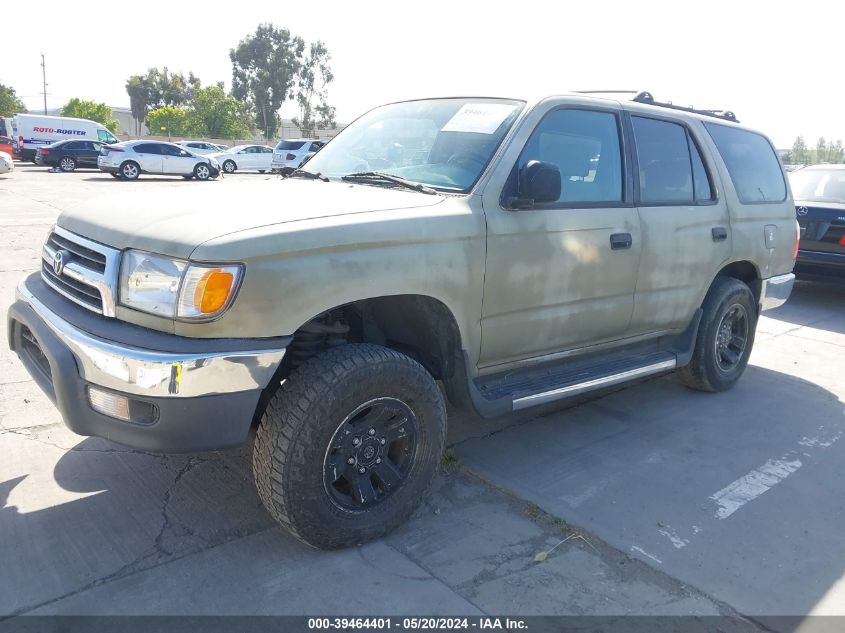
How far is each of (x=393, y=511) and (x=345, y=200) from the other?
1.39 meters

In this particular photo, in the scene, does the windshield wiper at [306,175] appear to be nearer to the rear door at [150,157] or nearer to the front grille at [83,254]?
the front grille at [83,254]

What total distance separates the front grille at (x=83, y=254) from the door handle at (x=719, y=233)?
3.71 metres

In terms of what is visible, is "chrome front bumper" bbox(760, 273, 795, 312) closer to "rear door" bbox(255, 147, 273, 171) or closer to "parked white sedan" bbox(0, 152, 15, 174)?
"parked white sedan" bbox(0, 152, 15, 174)

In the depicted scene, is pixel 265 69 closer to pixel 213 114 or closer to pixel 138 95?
pixel 213 114

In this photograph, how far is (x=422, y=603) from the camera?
8.71ft

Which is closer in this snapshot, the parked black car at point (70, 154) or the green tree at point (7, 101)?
the parked black car at point (70, 154)

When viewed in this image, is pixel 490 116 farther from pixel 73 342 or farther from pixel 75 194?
pixel 75 194

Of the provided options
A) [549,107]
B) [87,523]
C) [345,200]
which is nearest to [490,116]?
[549,107]

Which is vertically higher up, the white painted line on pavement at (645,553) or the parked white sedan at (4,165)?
the parked white sedan at (4,165)

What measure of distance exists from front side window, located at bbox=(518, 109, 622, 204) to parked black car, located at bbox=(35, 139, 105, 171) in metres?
27.3

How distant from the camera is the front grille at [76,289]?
2783mm

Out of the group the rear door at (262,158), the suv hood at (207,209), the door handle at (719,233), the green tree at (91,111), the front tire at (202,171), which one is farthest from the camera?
the green tree at (91,111)

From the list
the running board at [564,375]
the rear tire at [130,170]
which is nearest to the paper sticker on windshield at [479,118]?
the running board at [564,375]

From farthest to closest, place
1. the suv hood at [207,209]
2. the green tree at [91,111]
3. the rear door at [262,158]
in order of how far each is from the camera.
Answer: the green tree at [91,111]
the rear door at [262,158]
the suv hood at [207,209]
